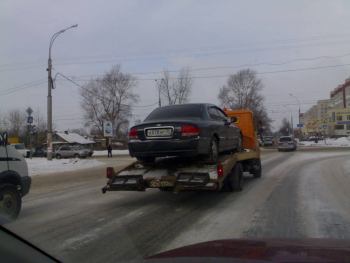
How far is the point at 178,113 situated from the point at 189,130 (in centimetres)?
126

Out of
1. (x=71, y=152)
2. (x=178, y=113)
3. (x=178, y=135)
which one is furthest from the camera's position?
(x=71, y=152)

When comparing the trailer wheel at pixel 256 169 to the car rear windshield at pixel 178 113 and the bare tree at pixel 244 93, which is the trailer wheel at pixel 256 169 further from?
the bare tree at pixel 244 93

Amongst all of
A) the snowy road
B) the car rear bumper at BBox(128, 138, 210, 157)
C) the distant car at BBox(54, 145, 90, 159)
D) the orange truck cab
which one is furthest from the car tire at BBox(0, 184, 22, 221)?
the distant car at BBox(54, 145, 90, 159)

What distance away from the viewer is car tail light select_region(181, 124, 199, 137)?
32.8 ft

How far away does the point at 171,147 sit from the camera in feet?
32.6

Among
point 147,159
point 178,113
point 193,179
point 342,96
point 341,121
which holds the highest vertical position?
point 342,96

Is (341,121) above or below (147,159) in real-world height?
above

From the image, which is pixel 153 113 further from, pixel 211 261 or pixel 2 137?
pixel 211 261

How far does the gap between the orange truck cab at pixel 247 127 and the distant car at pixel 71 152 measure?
3694cm

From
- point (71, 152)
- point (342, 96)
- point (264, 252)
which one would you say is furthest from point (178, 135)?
point (342, 96)

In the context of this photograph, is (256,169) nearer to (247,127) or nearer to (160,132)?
(247,127)

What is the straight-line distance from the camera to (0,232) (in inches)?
81.9

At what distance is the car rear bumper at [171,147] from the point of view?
9.91 meters

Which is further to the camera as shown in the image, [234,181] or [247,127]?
[247,127]
